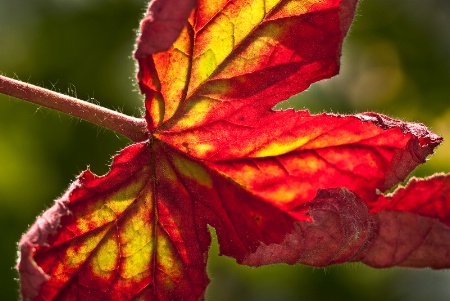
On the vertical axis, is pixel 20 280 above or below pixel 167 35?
below

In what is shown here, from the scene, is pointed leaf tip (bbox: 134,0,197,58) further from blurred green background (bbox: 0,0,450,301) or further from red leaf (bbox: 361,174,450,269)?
blurred green background (bbox: 0,0,450,301)

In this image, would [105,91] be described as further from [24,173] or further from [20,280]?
[20,280]

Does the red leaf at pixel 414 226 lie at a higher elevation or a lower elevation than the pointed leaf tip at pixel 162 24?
lower

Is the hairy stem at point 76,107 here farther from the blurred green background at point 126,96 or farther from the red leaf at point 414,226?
the blurred green background at point 126,96

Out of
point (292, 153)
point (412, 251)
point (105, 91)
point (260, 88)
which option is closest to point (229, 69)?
point (260, 88)

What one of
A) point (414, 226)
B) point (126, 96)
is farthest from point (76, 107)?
point (126, 96)

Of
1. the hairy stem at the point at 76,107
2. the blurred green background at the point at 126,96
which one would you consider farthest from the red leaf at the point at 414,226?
the blurred green background at the point at 126,96
